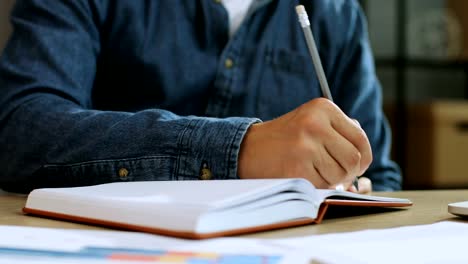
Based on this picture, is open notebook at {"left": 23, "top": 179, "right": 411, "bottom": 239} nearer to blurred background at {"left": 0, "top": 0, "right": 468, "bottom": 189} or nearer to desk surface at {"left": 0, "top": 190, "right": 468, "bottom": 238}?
desk surface at {"left": 0, "top": 190, "right": 468, "bottom": 238}

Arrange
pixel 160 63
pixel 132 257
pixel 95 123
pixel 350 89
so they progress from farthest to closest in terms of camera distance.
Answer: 1. pixel 350 89
2. pixel 160 63
3. pixel 95 123
4. pixel 132 257

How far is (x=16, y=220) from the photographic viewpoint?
2.13 feet

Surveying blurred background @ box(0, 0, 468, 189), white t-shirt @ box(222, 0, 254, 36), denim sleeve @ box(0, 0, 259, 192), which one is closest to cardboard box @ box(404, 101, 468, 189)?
blurred background @ box(0, 0, 468, 189)

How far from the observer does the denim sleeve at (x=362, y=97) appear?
1.28m

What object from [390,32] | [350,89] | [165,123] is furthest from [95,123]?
[390,32]

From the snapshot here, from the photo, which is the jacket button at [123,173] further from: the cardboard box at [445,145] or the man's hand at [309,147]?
the cardboard box at [445,145]

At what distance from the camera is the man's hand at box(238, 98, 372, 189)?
739 millimetres

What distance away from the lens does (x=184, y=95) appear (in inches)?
45.8

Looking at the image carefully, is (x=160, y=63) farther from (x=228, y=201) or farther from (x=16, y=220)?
(x=228, y=201)

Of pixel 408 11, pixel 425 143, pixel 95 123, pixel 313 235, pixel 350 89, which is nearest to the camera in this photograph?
pixel 313 235

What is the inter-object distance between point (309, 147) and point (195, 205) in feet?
0.80

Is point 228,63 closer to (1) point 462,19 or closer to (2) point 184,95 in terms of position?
(2) point 184,95

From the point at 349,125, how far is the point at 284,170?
0.08 meters

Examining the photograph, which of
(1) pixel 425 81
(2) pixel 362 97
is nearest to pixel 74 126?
(2) pixel 362 97
